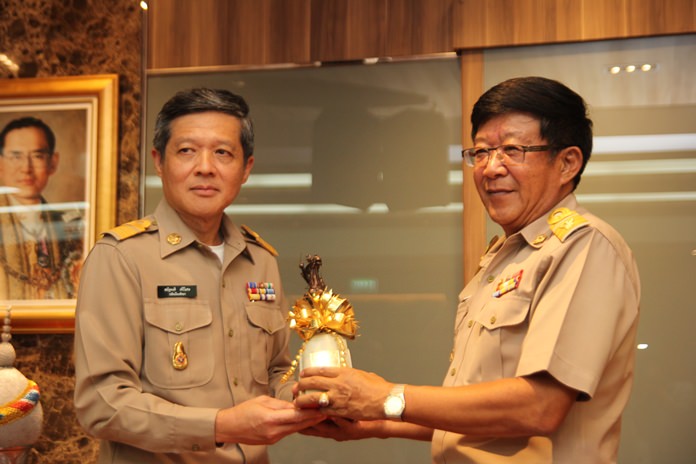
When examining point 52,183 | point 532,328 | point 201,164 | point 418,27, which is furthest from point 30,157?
point 532,328

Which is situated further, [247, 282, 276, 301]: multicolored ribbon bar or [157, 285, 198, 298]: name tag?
[247, 282, 276, 301]: multicolored ribbon bar

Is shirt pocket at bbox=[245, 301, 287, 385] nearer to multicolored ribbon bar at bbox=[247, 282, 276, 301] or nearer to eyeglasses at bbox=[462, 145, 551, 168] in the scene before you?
multicolored ribbon bar at bbox=[247, 282, 276, 301]

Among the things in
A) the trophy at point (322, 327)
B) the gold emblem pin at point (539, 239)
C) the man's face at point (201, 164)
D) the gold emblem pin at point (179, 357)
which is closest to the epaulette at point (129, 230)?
the man's face at point (201, 164)

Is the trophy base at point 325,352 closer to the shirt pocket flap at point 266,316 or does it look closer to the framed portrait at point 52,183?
the shirt pocket flap at point 266,316

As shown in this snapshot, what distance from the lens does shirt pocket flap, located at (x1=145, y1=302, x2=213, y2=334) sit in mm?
2297

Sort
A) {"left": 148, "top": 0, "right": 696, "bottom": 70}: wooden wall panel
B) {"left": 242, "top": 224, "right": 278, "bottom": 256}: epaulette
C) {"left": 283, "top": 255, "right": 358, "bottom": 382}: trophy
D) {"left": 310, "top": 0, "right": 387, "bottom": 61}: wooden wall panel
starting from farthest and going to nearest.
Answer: {"left": 310, "top": 0, "right": 387, "bottom": 61}: wooden wall panel → {"left": 148, "top": 0, "right": 696, "bottom": 70}: wooden wall panel → {"left": 242, "top": 224, "right": 278, "bottom": 256}: epaulette → {"left": 283, "top": 255, "right": 358, "bottom": 382}: trophy

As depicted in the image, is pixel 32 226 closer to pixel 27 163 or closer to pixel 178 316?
pixel 27 163

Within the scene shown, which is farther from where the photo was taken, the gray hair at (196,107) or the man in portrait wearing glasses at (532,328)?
the gray hair at (196,107)

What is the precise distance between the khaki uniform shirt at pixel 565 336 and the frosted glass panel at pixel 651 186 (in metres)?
1.21

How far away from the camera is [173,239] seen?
7.98 ft

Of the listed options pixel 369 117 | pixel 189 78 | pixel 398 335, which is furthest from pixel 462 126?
pixel 189 78

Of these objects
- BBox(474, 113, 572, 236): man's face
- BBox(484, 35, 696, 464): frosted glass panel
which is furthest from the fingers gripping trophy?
BBox(484, 35, 696, 464): frosted glass panel

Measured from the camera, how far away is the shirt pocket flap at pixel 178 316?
Answer: 2297 mm

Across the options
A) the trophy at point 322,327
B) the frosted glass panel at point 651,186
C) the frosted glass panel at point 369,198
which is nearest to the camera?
the trophy at point 322,327
